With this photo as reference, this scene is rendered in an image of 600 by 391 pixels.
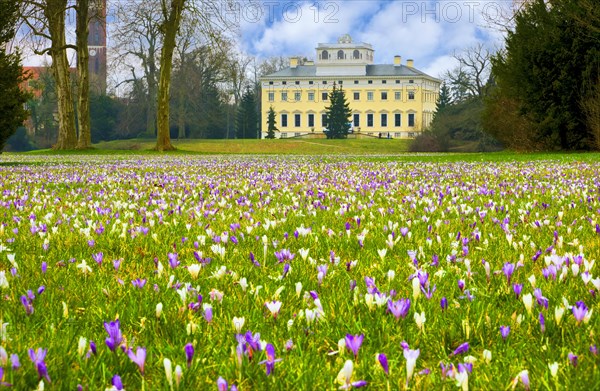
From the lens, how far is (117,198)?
316 inches

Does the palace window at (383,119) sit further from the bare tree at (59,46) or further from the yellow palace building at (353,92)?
the bare tree at (59,46)

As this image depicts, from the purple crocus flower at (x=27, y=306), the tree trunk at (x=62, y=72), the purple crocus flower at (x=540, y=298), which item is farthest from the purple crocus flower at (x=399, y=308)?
the tree trunk at (x=62, y=72)

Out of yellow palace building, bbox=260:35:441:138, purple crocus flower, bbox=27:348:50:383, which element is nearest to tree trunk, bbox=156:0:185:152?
purple crocus flower, bbox=27:348:50:383

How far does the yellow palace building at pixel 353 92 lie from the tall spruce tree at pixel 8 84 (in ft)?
335

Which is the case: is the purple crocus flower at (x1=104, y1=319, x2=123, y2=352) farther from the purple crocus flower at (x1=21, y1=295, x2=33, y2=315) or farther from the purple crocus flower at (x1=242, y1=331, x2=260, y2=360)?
the purple crocus flower at (x1=21, y1=295, x2=33, y2=315)

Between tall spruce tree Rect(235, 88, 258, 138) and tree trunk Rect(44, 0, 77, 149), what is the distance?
57992 millimetres

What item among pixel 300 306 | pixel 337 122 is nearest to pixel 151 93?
pixel 337 122

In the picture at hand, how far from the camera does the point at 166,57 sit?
36875 mm

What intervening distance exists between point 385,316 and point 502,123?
29.6m

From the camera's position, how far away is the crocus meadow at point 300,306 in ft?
6.49

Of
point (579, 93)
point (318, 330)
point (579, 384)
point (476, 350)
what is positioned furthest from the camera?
point (579, 93)

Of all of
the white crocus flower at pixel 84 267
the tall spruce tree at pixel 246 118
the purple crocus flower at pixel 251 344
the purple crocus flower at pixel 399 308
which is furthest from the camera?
the tall spruce tree at pixel 246 118

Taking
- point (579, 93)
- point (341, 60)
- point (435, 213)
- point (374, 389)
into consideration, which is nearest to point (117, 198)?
point (435, 213)

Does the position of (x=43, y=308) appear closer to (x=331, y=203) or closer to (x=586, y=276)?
(x=586, y=276)
